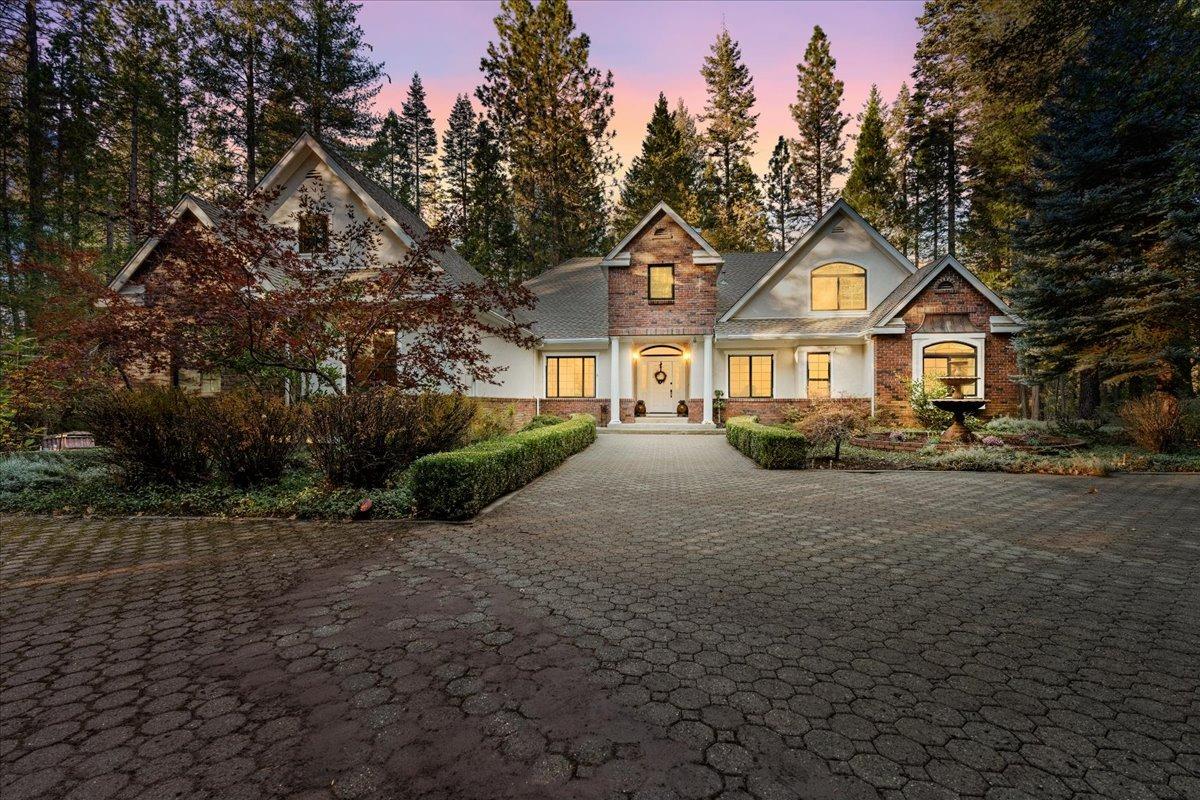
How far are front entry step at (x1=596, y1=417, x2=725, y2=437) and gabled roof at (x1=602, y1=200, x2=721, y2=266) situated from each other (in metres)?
5.96

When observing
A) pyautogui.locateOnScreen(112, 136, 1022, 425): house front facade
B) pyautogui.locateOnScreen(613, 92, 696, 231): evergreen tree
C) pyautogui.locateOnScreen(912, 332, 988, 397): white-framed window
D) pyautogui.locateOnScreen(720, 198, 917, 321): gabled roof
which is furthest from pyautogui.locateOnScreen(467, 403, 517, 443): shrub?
pyautogui.locateOnScreen(613, 92, 696, 231): evergreen tree

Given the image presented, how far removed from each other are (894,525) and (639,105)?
3385cm

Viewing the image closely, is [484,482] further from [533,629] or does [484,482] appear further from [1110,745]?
[1110,745]

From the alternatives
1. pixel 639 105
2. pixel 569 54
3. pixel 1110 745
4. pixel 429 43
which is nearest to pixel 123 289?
pixel 429 43

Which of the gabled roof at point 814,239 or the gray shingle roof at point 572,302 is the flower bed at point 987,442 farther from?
the gray shingle roof at point 572,302

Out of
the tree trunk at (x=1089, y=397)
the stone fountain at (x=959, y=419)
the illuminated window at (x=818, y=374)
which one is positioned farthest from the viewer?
the illuminated window at (x=818, y=374)

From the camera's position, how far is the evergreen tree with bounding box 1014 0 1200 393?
1177 cm

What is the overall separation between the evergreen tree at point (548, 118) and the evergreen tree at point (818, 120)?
12.9 metres

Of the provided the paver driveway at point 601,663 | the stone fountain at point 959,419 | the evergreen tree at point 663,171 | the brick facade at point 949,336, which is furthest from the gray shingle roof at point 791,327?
the evergreen tree at point 663,171

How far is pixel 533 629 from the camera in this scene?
3328 mm

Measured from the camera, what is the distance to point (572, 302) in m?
21.8

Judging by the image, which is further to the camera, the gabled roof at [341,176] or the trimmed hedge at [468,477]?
the gabled roof at [341,176]

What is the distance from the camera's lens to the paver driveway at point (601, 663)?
2064 mm

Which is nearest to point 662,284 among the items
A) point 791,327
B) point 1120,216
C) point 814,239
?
point 791,327
